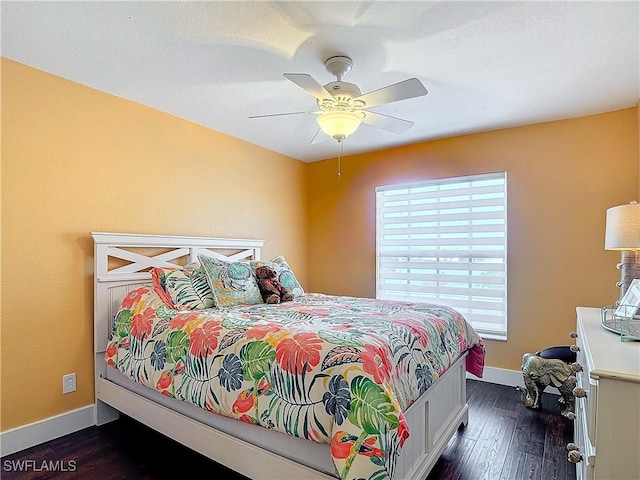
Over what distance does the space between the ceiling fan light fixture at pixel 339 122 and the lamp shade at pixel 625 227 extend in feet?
4.92

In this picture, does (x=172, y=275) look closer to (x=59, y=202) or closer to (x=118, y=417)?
(x=59, y=202)

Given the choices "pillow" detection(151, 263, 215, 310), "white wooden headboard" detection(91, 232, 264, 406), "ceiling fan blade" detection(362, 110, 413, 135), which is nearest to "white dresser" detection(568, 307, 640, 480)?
"ceiling fan blade" detection(362, 110, 413, 135)

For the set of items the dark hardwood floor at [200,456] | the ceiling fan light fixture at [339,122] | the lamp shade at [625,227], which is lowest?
the dark hardwood floor at [200,456]

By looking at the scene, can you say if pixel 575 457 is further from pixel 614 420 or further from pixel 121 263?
pixel 121 263

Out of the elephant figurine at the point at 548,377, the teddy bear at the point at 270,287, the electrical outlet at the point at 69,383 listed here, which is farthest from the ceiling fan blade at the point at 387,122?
the electrical outlet at the point at 69,383

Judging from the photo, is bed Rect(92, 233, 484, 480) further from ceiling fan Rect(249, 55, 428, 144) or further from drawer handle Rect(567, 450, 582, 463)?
ceiling fan Rect(249, 55, 428, 144)

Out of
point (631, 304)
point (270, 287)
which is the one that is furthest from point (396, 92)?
point (270, 287)

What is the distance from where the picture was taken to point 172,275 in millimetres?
2518

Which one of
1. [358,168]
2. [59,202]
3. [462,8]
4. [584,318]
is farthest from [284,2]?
[358,168]

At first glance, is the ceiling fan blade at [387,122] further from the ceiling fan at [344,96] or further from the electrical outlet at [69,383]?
the electrical outlet at [69,383]

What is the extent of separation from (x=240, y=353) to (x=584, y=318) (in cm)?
191

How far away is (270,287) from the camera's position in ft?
9.08

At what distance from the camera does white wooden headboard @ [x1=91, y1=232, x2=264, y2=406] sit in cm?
255

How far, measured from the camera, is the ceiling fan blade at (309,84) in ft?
5.88
